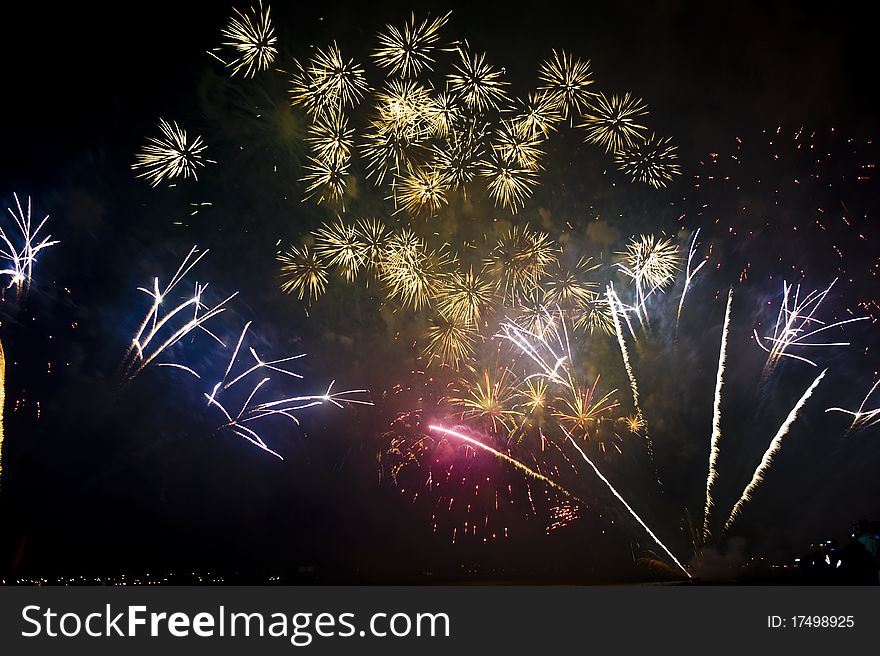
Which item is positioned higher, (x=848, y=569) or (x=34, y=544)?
(x=34, y=544)

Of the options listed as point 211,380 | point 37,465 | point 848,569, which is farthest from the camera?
point 37,465

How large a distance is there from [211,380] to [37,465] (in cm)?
1066

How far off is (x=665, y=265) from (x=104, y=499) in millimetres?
23994

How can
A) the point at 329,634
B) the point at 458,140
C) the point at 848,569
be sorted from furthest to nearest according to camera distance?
the point at 458,140, the point at 848,569, the point at 329,634

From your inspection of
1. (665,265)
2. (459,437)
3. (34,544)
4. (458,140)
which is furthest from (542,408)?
(34,544)

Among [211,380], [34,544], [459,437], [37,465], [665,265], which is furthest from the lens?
[34,544]

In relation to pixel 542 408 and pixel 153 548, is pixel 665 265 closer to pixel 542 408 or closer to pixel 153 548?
pixel 542 408

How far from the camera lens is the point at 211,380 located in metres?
17.0

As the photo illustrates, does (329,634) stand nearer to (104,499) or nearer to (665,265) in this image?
(665,265)

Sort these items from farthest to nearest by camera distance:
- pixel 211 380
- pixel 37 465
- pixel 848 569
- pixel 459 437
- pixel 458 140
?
pixel 37 465 → pixel 211 380 → pixel 459 437 → pixel 458 140 → pixel 848 569

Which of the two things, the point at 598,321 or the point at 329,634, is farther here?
the point at 598,321

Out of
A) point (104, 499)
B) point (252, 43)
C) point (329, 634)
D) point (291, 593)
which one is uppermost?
point (252, 43)

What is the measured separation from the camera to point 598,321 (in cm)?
1571

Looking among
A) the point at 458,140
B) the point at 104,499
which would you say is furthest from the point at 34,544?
the point at 458,140
